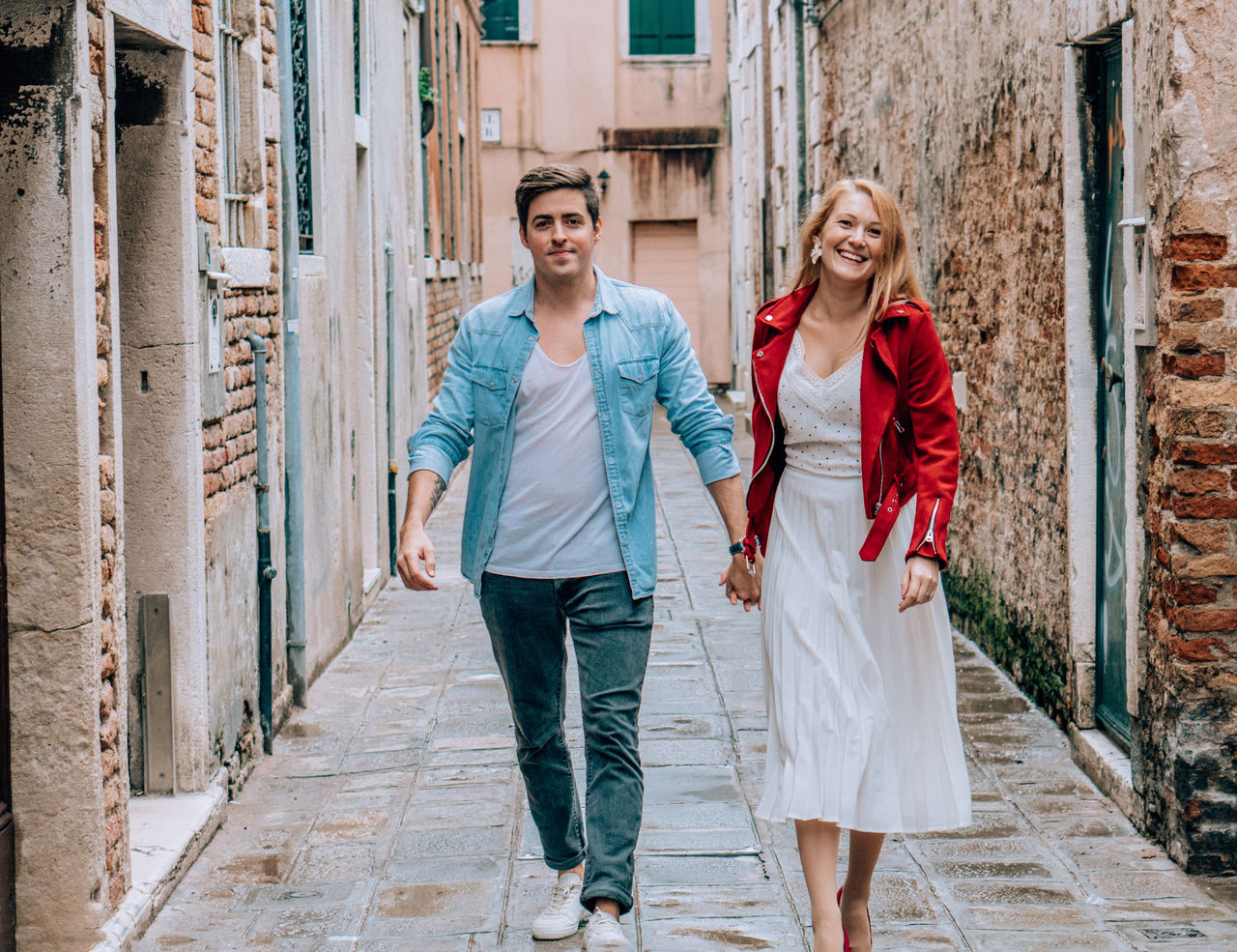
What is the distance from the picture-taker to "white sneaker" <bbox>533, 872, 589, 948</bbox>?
4.14 metres

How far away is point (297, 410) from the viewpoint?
6738 millimetres

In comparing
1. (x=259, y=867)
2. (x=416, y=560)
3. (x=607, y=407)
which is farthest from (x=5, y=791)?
(x=607, y=407)

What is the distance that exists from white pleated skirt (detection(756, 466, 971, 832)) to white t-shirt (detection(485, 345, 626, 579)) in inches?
19.8

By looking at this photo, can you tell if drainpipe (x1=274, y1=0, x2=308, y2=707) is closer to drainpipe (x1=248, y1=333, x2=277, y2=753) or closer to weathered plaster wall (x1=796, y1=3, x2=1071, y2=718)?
drainpipe (x1=248, y1=333, x2=277, y2=753)

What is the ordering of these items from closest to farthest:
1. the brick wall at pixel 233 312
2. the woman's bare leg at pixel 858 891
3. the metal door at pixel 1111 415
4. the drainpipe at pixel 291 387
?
the woman's bare leg at pixel 858 891
the brick wall at pixel 233 312
the metal door at pixel 1111 415
the drainpipe at pixel 291 387

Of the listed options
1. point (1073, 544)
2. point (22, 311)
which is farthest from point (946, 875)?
point (22, 311)

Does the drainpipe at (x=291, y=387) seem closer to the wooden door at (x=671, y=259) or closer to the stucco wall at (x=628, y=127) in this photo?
the stucco wall at (x=628, y=127)

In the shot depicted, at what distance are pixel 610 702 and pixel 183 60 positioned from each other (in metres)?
2.44

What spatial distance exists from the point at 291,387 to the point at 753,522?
3.25 meters

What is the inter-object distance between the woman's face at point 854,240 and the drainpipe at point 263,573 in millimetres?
2941

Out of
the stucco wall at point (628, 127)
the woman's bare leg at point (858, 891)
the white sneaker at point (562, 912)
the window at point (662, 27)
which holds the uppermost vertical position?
the window at point (662, 27)

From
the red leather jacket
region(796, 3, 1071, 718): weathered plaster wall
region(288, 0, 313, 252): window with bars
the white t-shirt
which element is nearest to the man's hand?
the white t-shirt

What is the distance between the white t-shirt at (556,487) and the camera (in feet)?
13.1

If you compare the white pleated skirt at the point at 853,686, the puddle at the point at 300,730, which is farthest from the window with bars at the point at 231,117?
the white pleated skirt at the point at 853,686
